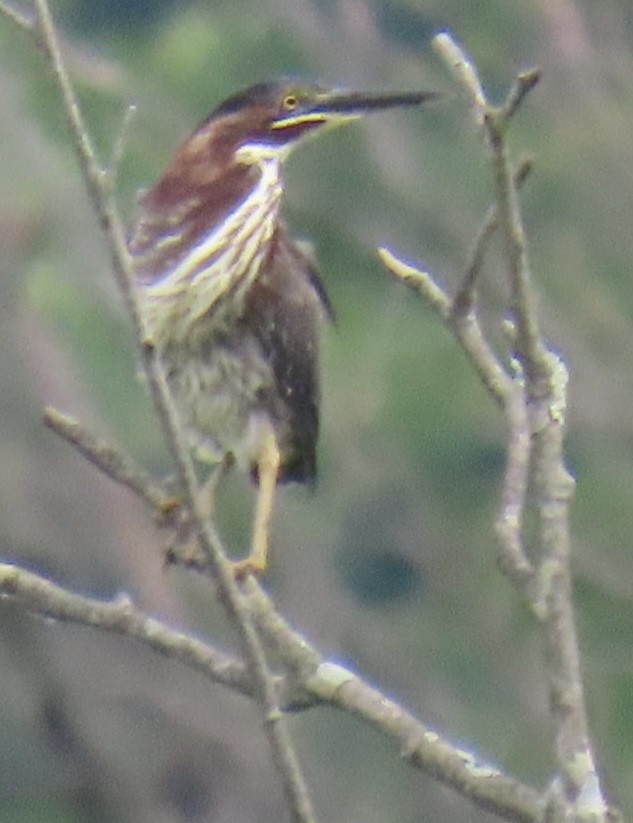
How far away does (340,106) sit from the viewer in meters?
3.42

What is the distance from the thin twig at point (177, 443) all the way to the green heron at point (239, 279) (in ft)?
3.73

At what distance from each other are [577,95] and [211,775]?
2099 mm

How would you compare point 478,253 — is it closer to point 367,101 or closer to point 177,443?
point 177,443

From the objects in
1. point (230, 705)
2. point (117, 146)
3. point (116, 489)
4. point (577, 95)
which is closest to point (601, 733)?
point (230, 705)

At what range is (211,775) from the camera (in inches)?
249

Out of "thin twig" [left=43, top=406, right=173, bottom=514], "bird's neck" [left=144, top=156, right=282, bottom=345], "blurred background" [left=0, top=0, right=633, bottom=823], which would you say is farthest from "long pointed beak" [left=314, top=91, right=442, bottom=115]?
"blurred background" [left=0, top=0, right=633, bottom=823]

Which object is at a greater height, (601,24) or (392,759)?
(601,24)

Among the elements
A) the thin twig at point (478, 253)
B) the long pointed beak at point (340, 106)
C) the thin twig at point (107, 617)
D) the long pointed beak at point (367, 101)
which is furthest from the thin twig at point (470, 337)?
the long pointed beak at point (340, 106)

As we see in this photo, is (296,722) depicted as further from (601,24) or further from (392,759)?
(601,24)

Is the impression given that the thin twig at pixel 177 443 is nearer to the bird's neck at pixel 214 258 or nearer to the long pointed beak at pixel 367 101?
the long pointed beak at pixel 367 101

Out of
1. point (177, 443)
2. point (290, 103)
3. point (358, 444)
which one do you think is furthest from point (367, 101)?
point (358, 444)

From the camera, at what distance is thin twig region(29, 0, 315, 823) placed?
213cm

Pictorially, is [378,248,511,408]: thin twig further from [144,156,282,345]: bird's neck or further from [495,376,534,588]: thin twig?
[144,156,282,345]: bird's neck

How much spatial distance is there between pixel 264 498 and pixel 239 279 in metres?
0.42
